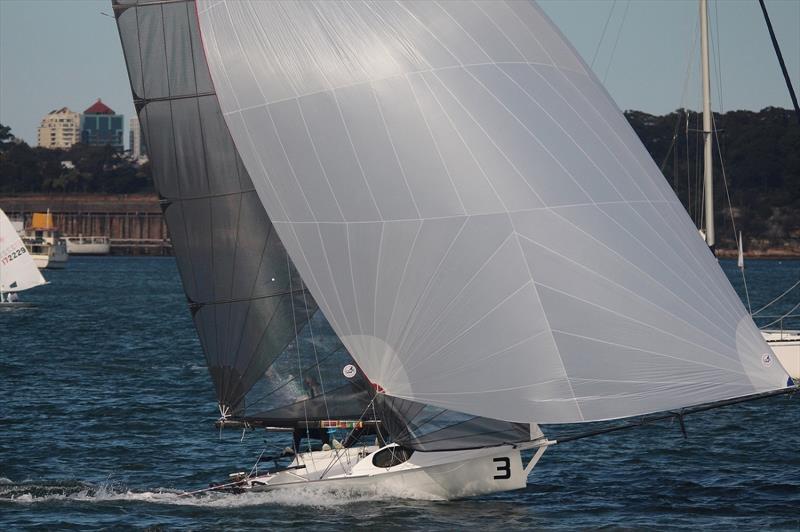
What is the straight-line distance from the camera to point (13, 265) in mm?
43938

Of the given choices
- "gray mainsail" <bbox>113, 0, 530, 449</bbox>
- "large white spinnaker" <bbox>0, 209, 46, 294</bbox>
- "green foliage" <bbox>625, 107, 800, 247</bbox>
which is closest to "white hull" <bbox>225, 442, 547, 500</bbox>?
"gray mainsail" <bbox>113, 0, 530, 449</bbox>

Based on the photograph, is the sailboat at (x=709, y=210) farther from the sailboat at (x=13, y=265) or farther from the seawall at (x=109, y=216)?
the seawall at (x=109, y=216)

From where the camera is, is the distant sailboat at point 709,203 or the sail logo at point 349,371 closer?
the sail logo at point 349,371

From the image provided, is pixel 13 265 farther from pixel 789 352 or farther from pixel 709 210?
pixel 789 352

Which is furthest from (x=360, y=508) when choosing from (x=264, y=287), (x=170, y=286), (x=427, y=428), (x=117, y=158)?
(x=117, y=158)

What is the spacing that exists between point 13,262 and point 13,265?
1.00 feet

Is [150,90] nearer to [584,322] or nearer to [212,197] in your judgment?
[212,197]

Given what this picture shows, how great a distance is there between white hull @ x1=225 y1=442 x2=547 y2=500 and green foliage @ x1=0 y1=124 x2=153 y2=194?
143 meters

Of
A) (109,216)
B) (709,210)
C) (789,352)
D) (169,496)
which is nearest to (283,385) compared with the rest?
(169,496)

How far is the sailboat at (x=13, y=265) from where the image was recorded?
1690 inches

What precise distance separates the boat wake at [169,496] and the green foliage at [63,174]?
14143 cm

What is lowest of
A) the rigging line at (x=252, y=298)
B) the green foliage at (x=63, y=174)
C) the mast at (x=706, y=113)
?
the rigging line at (x=252, y=298)

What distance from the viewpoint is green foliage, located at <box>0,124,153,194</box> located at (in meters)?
157

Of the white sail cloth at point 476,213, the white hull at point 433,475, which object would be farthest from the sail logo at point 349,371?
the white hull at point 433,475
